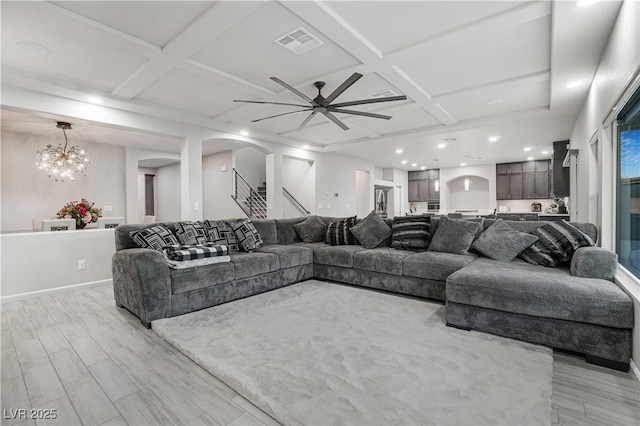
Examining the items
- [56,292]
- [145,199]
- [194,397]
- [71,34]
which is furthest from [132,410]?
[145,199]

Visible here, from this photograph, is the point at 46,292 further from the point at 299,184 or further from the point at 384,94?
the point at 299,184

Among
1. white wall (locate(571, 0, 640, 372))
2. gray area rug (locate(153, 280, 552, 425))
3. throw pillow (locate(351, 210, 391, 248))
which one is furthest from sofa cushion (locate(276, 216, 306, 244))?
white wall (locate(571, 0, 640, 372))

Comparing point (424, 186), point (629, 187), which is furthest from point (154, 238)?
point (424, 186)

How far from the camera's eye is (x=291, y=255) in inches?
164

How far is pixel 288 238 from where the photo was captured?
16.7 feet

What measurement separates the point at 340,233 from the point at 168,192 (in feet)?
23.2

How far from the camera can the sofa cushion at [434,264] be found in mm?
3314

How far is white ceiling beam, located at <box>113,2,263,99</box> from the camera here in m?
2.35

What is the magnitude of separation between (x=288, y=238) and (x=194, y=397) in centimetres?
341

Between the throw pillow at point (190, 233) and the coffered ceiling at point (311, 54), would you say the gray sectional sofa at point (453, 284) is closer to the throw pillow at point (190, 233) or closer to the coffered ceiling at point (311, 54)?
the throw pillow at point (190, 233)

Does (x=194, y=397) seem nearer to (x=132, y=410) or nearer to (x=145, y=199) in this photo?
(x=132, y=410)

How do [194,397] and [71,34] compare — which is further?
[71,34]

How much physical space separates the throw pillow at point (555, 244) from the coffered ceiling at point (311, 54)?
5.66 ft

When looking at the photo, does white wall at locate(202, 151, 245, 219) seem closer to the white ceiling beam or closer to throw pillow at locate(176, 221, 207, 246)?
throw pillow at locate(176, 221, 207, 246)
